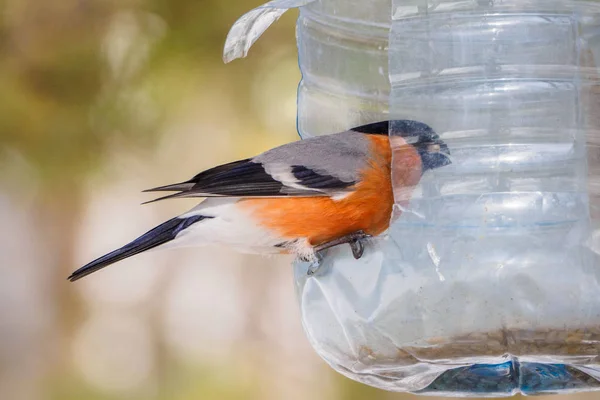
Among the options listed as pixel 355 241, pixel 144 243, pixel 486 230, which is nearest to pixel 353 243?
pixel 355 241

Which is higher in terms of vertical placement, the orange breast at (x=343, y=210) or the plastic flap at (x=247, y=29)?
the plastic flap at (x=247, y=29)

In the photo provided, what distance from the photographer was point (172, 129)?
5242 mm

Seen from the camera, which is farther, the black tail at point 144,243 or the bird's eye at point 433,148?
the black tail at point 144,243

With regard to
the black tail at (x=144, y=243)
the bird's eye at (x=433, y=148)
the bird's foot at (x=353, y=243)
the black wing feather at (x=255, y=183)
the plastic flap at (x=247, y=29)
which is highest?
the plastic flap at (x=247, y=29)

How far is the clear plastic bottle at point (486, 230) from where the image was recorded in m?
2.41

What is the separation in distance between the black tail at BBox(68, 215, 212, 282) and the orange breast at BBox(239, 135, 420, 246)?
0.69ft

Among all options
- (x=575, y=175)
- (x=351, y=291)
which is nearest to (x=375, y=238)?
(x=351, y=291)

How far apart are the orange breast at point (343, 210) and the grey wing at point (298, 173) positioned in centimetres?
3

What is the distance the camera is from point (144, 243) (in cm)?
288

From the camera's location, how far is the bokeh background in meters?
5.18

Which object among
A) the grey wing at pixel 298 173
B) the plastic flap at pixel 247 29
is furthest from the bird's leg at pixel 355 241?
the plastic flap at pixel 247 29

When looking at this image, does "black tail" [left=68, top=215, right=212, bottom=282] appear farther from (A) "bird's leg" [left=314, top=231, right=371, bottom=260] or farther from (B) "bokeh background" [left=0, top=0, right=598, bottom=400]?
(B) "bokeh background" [left=0, top=0, right=598, bottom=400]

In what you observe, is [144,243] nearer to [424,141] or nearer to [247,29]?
[247,29]

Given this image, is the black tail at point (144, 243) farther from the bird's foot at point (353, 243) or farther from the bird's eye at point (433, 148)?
the bird's eye at point (433, 148)
